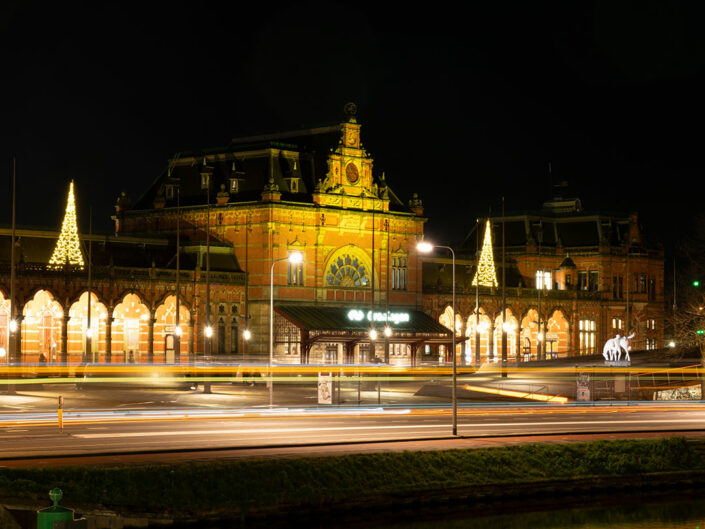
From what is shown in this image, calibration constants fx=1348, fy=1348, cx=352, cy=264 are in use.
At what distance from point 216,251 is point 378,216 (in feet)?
49.7

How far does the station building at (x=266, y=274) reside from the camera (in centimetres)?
9512

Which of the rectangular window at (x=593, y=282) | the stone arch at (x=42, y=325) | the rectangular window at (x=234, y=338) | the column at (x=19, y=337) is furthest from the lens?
the rectangular window at (x=593, y=282)

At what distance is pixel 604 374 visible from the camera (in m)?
99.8

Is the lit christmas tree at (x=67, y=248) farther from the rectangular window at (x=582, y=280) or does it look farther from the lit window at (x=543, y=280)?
the rectangular window at (x=582, y=280)

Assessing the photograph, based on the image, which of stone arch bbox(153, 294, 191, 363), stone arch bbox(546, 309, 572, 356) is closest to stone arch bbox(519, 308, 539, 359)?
stone arch bbox(546, 309, 572, 356)

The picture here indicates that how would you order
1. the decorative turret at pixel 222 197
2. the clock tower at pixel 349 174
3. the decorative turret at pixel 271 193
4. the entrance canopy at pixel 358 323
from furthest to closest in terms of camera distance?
the clock tower at pixel 349 174, the decorative turret at pixel 222 197, the decorative turret at pixel 271 193, the entrance canopy at pixel 358 323

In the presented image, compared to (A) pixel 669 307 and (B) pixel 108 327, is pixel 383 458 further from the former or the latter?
(A) pixel 669 307

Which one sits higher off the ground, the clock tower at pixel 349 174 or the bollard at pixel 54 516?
the clock tower at pixel 349 174

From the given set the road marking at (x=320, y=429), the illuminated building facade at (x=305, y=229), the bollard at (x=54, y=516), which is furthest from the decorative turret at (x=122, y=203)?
the bollard at (x=54, y=516)

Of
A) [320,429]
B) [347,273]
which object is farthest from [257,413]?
[347,273]

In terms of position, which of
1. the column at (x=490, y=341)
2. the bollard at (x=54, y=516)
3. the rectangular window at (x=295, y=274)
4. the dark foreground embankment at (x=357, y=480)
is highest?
the rectangular window at (x=295, y=274)

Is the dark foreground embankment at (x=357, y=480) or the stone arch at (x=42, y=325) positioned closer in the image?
the dark foreground embankment at (x=357, y=480)

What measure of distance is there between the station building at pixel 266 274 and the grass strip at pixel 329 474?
47.9 metres

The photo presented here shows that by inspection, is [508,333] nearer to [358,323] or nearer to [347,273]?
[347,273]
